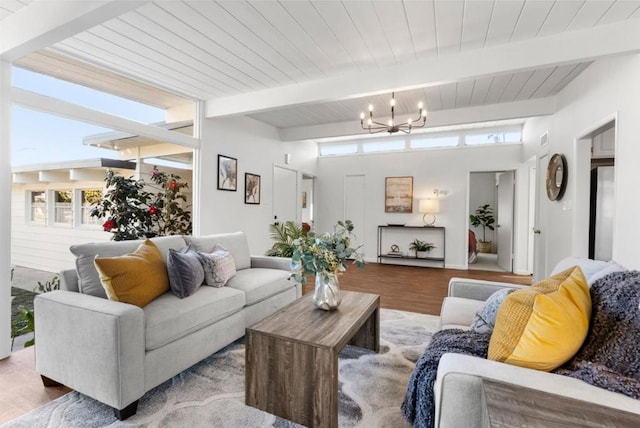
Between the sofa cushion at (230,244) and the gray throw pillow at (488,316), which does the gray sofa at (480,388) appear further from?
the sofa cushion at (230,244)

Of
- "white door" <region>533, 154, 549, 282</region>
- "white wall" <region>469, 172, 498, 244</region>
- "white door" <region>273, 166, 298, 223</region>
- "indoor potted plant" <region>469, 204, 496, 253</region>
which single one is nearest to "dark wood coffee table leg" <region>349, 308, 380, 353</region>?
"white door" <region>533, 154, 549, 282</region>

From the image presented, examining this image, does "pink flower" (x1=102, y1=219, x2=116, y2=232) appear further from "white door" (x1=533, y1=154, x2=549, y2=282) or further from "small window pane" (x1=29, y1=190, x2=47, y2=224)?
"white door" (x1=533, y1=154, x2=549, y2=282)

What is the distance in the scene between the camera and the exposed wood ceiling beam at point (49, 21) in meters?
1.76

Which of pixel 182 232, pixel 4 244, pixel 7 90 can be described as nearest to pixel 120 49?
pixel 7 90

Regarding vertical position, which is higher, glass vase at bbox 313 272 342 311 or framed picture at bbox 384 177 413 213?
framed picture at bbox 384 177 413 213

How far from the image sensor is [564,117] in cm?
367

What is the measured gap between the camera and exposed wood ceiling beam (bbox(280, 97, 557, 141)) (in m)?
4.06

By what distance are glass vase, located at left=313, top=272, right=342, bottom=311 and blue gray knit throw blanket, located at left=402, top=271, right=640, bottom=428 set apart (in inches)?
29.2

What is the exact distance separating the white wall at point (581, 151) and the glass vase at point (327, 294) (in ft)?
7.27

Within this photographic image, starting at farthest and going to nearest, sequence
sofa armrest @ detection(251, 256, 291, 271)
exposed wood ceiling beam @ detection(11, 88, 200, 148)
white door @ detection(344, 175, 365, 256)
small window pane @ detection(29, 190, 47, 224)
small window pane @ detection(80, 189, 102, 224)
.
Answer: white door @ detection(344, 175, 365, 256) < sofa armrest @ detection(251, 256, 291, 271) < small window pane @ detection(80, 189, 102, 224) < small window pane @ detection(29, 190, 47, 224) < exposed wood ceiling beam @ detection(11, 88, 200, 148)

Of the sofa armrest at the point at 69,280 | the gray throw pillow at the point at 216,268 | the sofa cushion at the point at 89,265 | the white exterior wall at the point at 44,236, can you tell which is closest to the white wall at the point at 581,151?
the gray throw pillow at the point at 216,268

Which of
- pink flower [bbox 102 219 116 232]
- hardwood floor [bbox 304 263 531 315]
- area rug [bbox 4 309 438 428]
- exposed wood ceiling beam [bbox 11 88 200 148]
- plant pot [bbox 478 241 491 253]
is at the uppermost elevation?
exposed wood ceiling beam [bbox 11 88 200 148]

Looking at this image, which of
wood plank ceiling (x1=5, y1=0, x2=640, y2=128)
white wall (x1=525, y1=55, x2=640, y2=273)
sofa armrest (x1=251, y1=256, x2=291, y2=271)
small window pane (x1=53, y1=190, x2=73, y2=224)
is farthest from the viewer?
sofa armrest (x1=251, y1=256, x2=291, y2=271)

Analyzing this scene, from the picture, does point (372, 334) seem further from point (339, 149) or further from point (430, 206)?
point (339, 149)
